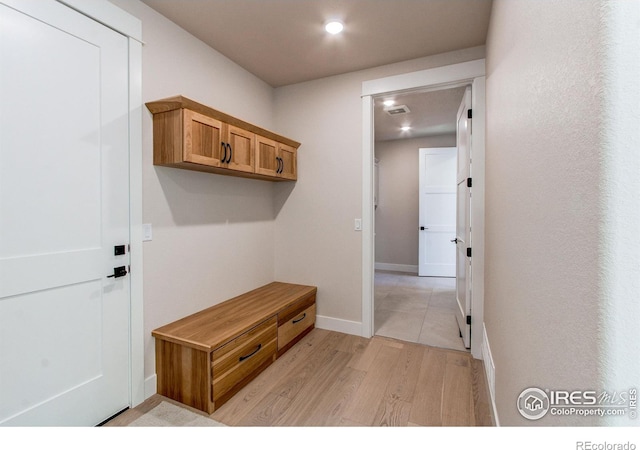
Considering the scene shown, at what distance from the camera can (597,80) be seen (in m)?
0.53

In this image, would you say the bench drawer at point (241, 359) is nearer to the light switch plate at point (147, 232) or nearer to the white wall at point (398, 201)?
the light switch plate at point (147, 232)

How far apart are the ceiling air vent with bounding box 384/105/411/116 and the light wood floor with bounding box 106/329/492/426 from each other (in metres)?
3.08

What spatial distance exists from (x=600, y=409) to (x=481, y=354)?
2380mm

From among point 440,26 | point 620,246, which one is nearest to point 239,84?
point 440,26

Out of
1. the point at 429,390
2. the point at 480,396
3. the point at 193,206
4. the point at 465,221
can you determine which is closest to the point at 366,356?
the point at 429,390

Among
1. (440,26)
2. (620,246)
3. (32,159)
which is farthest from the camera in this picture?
(440,26)

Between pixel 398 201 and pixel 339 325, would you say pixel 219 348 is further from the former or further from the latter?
pixel 398 201

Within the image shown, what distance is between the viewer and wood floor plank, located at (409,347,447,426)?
1860mm

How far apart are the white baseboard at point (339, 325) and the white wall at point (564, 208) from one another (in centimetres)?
181

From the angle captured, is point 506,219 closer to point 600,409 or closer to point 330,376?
point 600,409

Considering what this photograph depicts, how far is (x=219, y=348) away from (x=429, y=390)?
1.50 metres

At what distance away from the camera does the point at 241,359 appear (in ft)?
7.02

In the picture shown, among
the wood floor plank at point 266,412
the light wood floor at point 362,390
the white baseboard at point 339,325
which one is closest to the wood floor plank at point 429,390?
the light wood floor at point 362,390

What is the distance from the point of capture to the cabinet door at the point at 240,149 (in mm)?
2359
